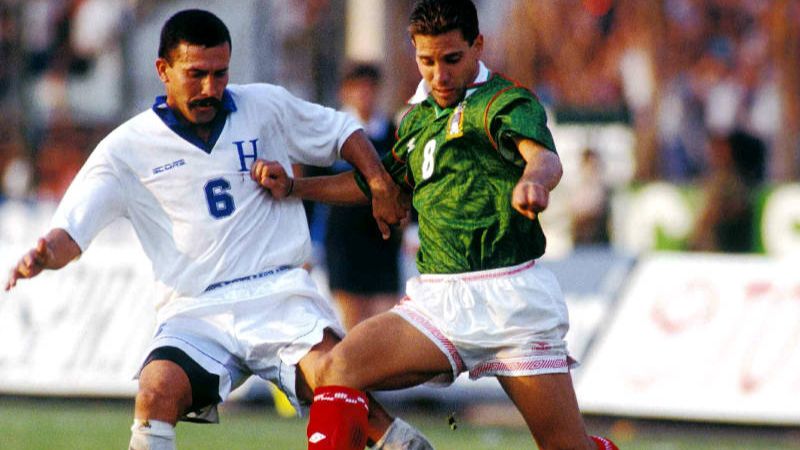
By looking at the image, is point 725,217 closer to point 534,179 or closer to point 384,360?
point 384,360

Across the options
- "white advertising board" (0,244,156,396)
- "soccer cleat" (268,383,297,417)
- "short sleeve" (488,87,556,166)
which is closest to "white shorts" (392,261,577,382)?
"short sleeve" (488,87,556,166)

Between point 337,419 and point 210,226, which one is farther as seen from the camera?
point 210,226

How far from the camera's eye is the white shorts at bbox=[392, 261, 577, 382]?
6277 mm

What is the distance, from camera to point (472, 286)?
6324mm

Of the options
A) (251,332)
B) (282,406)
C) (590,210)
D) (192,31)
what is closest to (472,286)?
(251,332)

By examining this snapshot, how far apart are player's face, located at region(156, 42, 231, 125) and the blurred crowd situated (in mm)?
9072

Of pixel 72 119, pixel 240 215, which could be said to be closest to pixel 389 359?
pixel 240 215

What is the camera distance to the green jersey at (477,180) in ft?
20.4

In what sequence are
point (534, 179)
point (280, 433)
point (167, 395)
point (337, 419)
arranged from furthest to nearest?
point (280, 433), point (167, 395), point (337, 419), point (534, 179)

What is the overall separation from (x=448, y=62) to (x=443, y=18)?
17cm

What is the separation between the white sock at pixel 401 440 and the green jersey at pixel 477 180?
0.68 meters

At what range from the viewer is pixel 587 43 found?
18.6m

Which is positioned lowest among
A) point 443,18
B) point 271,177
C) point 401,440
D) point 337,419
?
point 401,440

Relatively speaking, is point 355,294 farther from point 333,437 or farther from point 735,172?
point 735,172
